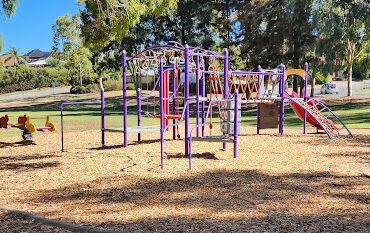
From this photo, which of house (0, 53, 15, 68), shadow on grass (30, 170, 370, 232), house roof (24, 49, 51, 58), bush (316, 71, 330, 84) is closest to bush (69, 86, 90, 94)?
bush (316, 71, 330, 84)

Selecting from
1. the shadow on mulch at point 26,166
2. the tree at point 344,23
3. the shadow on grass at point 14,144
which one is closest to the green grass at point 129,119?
the shadow on grass at point 14,144

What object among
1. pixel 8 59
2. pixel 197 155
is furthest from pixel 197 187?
pixel 8 59

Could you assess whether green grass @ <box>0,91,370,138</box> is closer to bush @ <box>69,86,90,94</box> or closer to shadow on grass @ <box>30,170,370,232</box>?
shadow on grass @ <box>30,170,370,232</box>

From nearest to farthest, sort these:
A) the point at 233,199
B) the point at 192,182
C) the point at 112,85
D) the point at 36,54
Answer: the point at 233,199
the point at 192,182
the point at 112,85
the point at 36,54

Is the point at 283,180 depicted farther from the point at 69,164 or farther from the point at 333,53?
the point at 333,53

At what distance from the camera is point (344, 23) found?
78.2 ft

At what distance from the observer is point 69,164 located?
10.7 metres

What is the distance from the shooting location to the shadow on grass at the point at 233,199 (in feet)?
18.8

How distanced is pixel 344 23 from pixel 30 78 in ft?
178

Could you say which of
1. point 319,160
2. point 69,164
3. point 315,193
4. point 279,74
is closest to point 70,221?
point 315,193

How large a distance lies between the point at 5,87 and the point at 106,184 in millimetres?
64354

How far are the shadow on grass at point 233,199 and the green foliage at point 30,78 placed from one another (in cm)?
6110

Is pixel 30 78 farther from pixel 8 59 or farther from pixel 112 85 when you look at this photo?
pixel 8 59

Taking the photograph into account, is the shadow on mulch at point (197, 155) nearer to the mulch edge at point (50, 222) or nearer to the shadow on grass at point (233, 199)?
the shadow on grass at point (233, 199)
